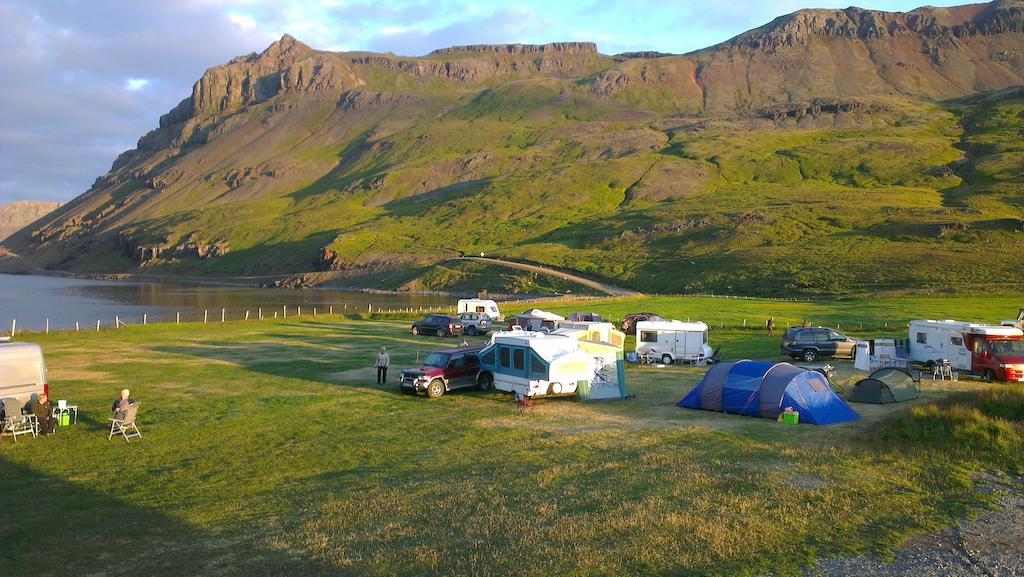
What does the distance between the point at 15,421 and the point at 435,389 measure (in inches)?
495

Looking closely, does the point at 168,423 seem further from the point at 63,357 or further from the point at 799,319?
the point at 799,319

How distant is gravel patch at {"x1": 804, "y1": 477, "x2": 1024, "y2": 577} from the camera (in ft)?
35.6

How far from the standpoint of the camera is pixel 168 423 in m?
21.6

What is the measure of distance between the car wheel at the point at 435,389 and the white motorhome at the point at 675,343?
14.2 metres

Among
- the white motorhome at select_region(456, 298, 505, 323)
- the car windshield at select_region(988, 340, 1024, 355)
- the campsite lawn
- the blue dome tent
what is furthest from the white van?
the white motorhome at select_region(456, 298, 505, 323)

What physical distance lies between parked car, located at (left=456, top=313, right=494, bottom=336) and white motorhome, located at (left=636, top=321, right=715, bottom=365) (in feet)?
56.8

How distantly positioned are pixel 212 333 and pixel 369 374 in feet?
73.2

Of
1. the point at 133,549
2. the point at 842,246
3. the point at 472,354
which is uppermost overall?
the point at 842,246

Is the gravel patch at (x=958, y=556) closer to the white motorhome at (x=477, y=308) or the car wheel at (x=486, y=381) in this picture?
the car wheel at (x=486, y=381)

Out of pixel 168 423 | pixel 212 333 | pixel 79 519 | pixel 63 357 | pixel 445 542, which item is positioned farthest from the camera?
pixel 212 333

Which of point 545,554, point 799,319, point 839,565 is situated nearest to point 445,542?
point 545,554

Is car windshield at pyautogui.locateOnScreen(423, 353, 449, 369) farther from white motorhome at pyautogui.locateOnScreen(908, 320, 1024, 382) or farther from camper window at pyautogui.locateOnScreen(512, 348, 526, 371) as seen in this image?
white motorhome at pyautogui.locateOnScreen(908, 320, 1024, 382)

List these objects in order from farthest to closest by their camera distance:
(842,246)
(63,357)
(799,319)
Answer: (842,246)
(799,319)
(63,357)

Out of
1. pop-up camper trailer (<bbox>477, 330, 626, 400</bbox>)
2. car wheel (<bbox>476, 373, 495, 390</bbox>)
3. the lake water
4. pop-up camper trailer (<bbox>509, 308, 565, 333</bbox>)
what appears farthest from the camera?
the lake water
